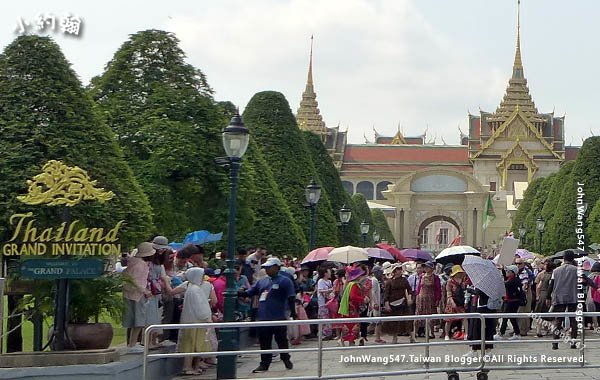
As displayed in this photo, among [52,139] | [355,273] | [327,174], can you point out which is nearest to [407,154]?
[327,174]

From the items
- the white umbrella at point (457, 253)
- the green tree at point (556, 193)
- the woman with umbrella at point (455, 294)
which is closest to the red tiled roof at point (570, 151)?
the green tree at point (556, 193)

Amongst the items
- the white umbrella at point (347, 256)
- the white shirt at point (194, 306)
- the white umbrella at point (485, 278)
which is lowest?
the white shirt at point (194, 306)

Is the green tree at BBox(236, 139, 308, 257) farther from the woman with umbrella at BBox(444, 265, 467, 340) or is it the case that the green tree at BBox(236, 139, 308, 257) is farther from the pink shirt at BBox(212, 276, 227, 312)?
the pink shirt at BBox(212, 276, 227, 312)

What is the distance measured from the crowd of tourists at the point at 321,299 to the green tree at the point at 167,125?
1841mm

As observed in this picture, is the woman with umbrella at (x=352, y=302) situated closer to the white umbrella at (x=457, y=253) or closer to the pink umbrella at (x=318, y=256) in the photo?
the white umbrella at (x=457, y=253)

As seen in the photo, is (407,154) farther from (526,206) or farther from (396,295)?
(396,295)

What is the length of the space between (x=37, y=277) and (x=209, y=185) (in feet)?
32.9

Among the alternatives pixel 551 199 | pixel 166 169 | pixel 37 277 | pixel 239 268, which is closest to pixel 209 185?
pixel 166 169

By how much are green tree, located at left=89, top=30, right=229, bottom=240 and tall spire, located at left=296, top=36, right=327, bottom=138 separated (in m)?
101

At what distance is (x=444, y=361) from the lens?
39.3 ft

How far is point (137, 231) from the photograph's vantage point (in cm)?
1252

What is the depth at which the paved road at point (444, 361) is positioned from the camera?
1162cm

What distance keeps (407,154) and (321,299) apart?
104502 millimetres

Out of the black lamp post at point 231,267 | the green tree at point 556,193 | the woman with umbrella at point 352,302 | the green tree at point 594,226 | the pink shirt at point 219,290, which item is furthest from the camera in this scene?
the green tree at point 556,193
